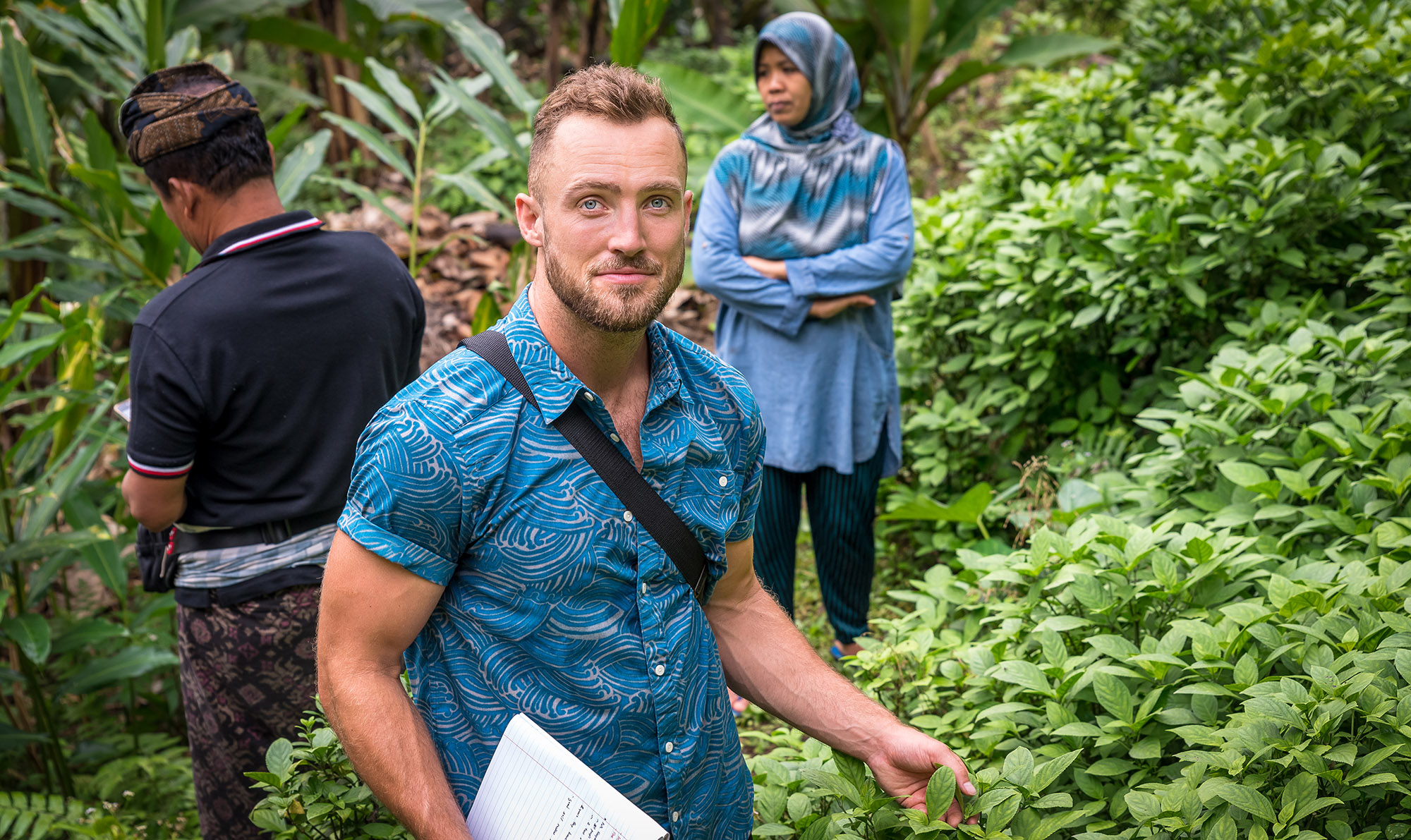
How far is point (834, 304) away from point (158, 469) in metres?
1.95

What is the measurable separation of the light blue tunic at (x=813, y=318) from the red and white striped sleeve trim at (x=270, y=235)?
1.25 metres

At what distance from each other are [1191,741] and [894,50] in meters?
5.53

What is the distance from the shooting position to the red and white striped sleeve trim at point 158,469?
6.97ft

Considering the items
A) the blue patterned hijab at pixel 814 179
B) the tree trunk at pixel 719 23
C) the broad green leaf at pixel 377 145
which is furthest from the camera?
the tree trunk at pixel 719 23

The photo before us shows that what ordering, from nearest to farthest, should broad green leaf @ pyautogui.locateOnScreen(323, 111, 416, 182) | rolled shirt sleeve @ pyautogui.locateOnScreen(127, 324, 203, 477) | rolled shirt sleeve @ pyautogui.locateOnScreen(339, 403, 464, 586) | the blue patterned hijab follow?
rolled shirt sleeve @ pyautogui.locateOnScreen(339, 403, 464, 586) → rolled shirt sleeve @ pyautogui.locateOnScreen(127, 324, 203, 477) → the blue patterned hijab → broad green leaf @ pyautogui.locateOnScreen(323, 111, 416, 182)

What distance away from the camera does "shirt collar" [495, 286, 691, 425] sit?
1.34m

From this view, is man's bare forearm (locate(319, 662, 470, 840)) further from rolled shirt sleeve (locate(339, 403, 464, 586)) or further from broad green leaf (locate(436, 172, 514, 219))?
broad green leaf (locate(436, 172, 514, 219))

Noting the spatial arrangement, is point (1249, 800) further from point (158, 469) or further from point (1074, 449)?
point (1074, 449)

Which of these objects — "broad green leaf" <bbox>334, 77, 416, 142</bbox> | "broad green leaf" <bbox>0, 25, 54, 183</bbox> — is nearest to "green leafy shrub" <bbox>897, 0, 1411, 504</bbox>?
"broad green leaf" <bbox>334, 77, 416, 142</bbox>

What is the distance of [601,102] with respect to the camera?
4.42 feet

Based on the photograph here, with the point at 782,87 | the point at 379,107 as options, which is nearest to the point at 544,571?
the point at 782,87

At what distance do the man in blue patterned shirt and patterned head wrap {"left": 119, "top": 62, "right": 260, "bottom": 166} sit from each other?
3.75ft

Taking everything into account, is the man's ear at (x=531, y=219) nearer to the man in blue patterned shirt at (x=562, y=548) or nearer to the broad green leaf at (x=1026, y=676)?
the man in blue patterned shirt at (x=562, y=548)

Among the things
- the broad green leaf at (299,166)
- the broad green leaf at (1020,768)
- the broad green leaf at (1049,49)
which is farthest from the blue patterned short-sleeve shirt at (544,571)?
the broad green leaf at (1049,49)
